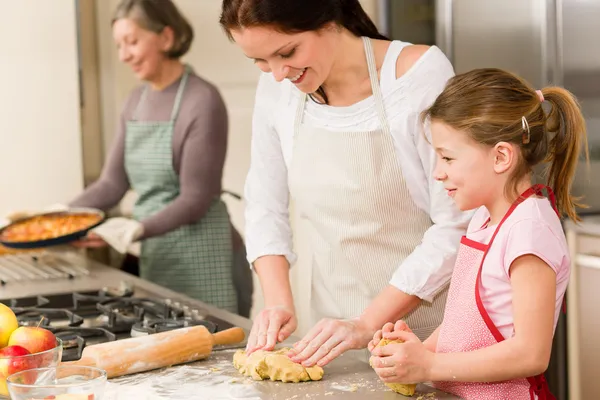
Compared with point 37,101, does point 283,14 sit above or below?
above

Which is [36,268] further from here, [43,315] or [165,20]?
[165,20]

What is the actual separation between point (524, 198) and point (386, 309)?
35 cm

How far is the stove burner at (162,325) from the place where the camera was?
5.36 ft

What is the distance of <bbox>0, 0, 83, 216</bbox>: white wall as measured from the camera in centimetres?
316

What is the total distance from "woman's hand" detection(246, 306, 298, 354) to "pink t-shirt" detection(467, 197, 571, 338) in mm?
387

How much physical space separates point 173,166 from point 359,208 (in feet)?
4.35

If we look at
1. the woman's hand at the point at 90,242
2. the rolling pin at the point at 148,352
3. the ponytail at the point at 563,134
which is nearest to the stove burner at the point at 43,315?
the rolling pin at the point at 148,352

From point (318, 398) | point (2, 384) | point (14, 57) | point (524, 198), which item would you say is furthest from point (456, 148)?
point (14, 57)

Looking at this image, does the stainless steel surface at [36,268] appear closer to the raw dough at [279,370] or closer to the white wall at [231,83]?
the white wall at [231,83]

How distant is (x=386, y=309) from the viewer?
4.97 ft

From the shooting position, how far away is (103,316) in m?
1.88

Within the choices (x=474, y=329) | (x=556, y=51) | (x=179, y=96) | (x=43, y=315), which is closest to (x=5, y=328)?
(x=43, y=315)

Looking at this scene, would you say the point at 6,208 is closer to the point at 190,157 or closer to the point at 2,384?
the point at 190,157

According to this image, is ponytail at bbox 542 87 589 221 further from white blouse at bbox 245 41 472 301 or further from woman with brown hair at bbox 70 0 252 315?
woman with brown hair at bbox 70 0 252 315
